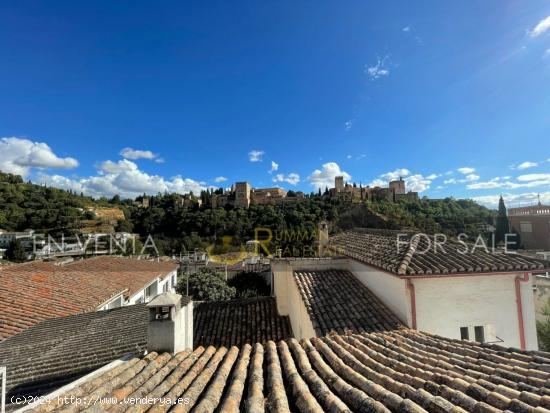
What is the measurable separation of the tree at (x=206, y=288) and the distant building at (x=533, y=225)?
137ft

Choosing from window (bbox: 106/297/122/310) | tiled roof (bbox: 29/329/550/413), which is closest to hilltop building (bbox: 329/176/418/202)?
window (bbox: 106/297/122/310)

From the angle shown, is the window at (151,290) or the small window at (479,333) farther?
the window at (151,290)

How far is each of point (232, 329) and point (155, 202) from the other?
10017 cm

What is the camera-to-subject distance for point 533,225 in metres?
40.7

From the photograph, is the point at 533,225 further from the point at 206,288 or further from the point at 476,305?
the point at 476,305

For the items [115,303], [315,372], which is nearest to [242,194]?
[115,303]

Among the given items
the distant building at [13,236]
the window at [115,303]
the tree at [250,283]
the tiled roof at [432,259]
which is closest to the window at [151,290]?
the window at [115,303]

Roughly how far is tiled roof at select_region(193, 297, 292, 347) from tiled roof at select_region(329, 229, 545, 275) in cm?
383

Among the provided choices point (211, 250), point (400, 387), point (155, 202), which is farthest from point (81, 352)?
point (155, 202)

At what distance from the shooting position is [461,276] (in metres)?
6.48

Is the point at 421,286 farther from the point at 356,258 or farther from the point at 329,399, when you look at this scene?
the point at 329,399

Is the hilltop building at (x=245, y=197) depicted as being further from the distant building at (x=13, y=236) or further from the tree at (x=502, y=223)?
the tree at (x=502, y=223)

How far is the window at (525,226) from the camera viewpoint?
135 feet

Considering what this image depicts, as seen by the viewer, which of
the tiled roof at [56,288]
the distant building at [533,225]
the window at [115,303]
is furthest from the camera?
the distant building at [533,225]
